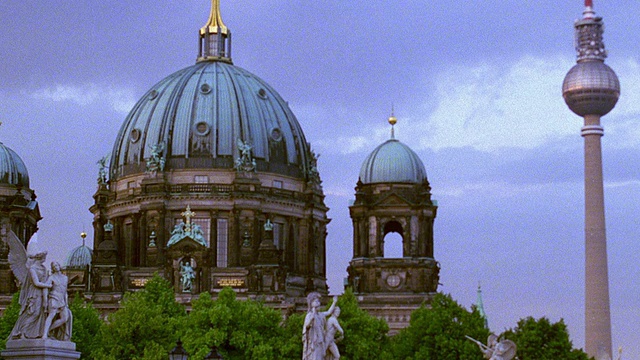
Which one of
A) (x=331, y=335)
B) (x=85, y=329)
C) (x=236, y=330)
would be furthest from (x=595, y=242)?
(x=331, y=335)

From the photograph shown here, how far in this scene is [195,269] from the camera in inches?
5182

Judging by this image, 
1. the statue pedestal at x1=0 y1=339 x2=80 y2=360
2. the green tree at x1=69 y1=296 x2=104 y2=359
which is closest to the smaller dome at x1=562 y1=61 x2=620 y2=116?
the green tree at x1=69 y1=296 x2=104 y2=359

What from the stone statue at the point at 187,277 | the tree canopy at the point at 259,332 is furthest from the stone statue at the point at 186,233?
the tree canopy at the point at 259,332

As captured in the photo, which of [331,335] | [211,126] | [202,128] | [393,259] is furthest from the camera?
[211,126]

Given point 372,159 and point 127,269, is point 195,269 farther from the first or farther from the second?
point 372,159

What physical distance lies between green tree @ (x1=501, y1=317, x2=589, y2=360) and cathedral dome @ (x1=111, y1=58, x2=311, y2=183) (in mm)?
45645

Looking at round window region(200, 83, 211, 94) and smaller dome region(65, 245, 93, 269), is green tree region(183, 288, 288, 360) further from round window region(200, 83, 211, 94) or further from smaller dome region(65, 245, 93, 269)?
smaller dome region(65, 245, 93, 269)

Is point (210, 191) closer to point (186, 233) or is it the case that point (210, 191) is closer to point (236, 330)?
point (186, 233)

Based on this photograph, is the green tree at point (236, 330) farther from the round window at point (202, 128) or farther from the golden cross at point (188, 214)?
the round window at point (202, 128)

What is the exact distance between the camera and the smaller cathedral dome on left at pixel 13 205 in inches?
5295

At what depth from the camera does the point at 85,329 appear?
10581cm

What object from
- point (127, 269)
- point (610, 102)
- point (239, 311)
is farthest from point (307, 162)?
point (610, 102)

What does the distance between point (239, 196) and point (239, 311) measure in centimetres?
2652

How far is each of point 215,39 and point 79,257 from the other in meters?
30.5
